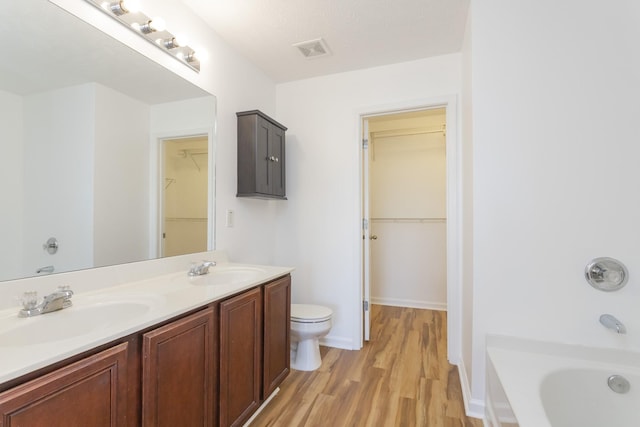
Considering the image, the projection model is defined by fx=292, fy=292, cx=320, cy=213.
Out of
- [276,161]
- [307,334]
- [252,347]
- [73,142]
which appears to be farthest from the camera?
[276,161]

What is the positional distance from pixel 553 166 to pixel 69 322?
2.30 meters

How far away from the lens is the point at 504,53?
164 centimetres

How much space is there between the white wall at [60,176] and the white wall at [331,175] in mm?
1665

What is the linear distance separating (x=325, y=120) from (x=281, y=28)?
86cm

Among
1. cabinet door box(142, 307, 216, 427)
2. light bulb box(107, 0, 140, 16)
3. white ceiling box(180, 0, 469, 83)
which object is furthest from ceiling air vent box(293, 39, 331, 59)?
cabinet door box(142, 307, 216, 427)

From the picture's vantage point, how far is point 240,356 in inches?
57.4

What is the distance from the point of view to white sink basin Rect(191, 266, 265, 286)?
5.72ft

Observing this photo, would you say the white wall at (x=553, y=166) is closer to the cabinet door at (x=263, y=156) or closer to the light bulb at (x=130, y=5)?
the cabinet door at (x=263, y=156)

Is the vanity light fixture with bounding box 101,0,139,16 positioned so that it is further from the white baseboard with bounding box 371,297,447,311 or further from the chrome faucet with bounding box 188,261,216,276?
the white baseboard with bounding box 371,297,447,311

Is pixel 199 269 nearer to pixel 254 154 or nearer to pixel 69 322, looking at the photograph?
pixel 69 322

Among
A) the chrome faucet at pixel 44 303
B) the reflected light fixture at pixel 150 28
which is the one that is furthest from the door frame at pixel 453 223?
the chrome faucet at pixel 44 303

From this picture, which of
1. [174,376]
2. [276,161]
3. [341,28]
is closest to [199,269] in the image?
[174,376]

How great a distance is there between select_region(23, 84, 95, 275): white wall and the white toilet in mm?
1379

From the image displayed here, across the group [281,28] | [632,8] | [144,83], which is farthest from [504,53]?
[144,83]
